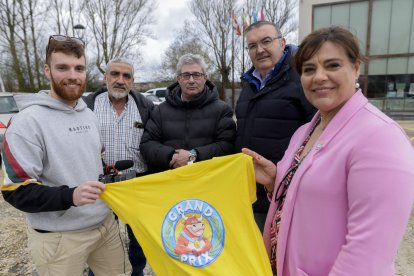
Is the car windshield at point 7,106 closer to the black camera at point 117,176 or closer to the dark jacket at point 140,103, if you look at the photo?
the dark jacket at point 140,103

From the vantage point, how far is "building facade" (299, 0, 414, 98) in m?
20.1

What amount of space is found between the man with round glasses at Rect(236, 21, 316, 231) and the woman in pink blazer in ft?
2.28

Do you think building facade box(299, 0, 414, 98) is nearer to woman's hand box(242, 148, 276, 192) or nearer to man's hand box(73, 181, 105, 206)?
woman's hand box(242, 148, 276, 192)

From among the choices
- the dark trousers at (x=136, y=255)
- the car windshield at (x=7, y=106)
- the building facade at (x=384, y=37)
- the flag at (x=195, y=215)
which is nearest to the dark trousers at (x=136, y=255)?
the dark trousers at (x=136, y=255)

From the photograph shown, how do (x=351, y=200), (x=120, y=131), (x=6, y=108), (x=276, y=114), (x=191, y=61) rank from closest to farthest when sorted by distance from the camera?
(x=351, y=200)
(x=276, y=114)
(x=191, y=61)
(x=120, y=131)
(x=6, y=108)

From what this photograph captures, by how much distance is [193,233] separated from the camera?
2.04 metres

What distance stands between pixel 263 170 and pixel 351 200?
0.88 metres

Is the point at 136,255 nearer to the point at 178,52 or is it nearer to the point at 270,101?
the point at 270,101

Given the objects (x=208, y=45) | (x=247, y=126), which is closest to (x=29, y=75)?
(x=208, y=45)

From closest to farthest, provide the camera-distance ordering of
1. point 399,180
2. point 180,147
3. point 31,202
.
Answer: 1. point 399,180
2. point 31,202
3. point 180,147

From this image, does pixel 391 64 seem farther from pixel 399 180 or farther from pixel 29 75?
pixel 29 75

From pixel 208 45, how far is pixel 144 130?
25971 mm

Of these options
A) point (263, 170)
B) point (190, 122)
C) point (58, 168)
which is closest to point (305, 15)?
point (190, 122)

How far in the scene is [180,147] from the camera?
10.1 ft
